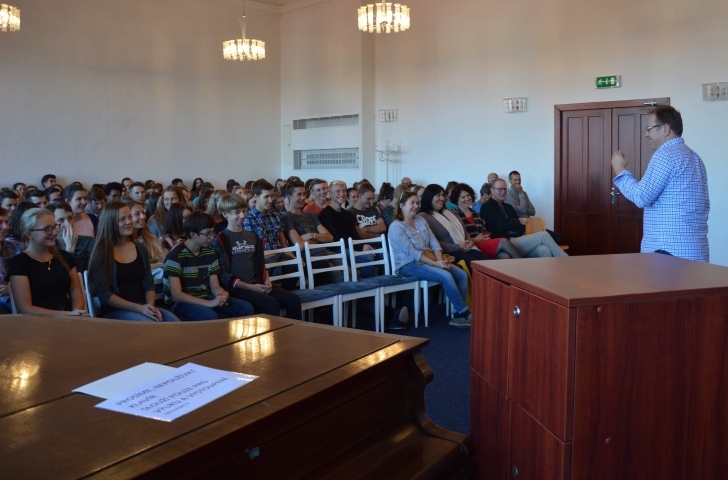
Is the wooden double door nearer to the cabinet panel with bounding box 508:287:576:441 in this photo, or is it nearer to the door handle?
the door handle

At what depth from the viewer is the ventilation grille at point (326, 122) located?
1121 centimetres

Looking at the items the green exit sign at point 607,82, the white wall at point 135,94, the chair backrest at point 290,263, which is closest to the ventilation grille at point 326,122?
the white wall at point 135,94

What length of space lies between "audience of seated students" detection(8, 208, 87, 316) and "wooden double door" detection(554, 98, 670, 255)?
696 centimetres

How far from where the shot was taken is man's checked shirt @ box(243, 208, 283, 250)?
543 centimetres

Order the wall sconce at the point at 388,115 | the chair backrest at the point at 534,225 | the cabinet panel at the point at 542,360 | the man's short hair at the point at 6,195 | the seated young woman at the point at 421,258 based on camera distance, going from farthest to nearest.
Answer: the wall sconce at the point at 388,115 → the chair backrest at the point at 534,225 → the man's short hair at the point at 6,195 → the seated young woman at the point at 421,258 → the cabinet panel at the point at 542,360

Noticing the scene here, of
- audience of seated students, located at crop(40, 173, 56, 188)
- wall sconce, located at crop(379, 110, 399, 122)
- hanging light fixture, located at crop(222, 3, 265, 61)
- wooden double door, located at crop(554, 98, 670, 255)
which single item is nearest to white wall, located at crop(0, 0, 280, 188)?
audience of seated students, located at crop(40, 173, 56, 188)

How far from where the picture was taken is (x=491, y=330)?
2076 millimetres

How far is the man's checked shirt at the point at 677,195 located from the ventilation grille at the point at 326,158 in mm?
8214

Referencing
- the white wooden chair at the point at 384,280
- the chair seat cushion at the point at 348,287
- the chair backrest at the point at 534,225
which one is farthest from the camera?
the chair backrest at the point at 534,225

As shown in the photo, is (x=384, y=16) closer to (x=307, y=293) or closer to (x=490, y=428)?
(x=307, y=293)

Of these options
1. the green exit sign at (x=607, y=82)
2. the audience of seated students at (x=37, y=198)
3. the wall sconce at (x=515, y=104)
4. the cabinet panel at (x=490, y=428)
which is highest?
the green exit sign at (x=607, y=82)

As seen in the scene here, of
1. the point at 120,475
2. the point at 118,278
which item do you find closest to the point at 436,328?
the point at 118,278

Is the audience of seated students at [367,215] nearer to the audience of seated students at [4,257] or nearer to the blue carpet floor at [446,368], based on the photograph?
the blue carpet floor at [446,368]

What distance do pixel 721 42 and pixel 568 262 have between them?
6741 millimetres
